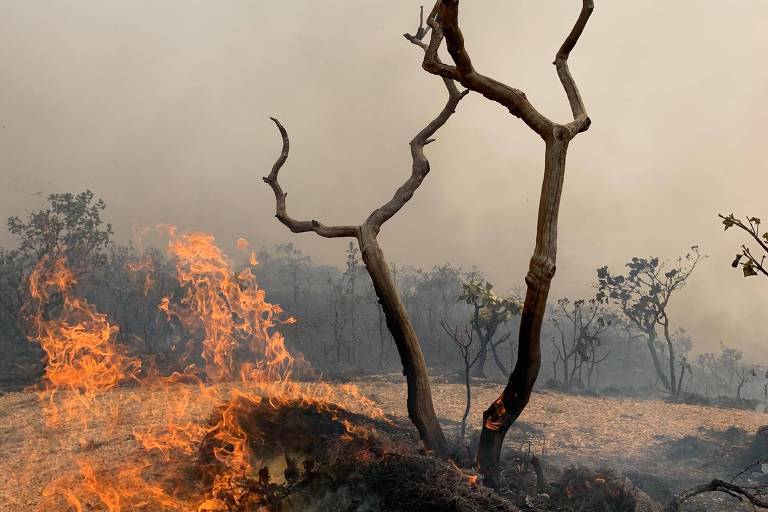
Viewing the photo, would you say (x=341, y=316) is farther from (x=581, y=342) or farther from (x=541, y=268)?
(x=541, y=268)

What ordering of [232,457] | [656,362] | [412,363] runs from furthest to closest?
[656,362], [412,363], [232,457]

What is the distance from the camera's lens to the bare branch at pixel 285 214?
34.6 ft

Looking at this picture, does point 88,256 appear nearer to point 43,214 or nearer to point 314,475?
point 43,214

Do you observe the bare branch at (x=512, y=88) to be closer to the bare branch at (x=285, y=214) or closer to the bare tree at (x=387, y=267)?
the bare tree at (x=387, y=267)

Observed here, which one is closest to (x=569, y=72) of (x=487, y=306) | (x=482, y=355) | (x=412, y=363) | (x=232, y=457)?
(x=412, y=363)

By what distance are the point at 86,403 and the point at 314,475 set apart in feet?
42.8

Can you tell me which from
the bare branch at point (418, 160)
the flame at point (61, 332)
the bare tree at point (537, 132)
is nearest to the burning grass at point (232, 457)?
the flame at point (61, 332)

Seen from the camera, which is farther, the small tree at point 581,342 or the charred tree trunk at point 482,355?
the small tree at point 581,342

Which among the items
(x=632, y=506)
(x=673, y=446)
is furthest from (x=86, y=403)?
(x=673, y=446)

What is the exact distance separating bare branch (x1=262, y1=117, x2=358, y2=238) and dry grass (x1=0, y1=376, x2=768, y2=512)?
21.4ft

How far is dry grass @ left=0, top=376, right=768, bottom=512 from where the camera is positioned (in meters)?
10.7

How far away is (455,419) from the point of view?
19922 mm

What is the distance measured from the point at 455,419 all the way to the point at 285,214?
43.6ft

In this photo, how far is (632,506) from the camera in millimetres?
8664
